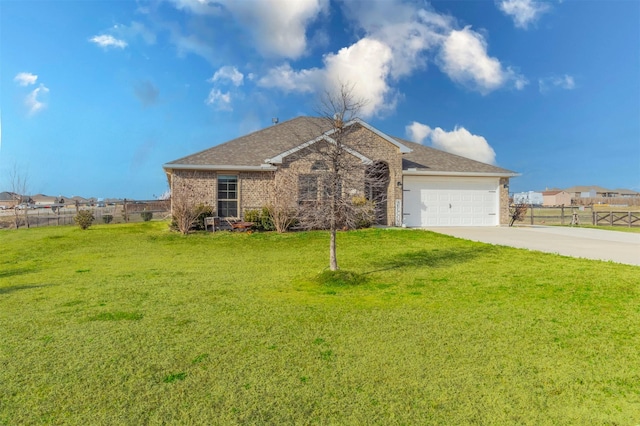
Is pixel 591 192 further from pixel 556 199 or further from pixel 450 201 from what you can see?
pixel 450 201

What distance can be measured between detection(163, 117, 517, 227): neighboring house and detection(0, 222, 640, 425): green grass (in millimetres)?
9198

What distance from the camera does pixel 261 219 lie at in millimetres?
17438

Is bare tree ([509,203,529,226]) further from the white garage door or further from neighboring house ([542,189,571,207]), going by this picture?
neighboring house ([542,189,571,207])

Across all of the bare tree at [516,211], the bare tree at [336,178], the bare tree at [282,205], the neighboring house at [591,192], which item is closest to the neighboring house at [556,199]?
the neighboring house at [591,192]

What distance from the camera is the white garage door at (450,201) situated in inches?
782

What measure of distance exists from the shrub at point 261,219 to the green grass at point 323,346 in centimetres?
809

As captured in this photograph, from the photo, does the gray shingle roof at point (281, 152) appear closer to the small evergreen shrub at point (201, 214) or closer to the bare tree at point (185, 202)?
the bare tree at point (185, 202)

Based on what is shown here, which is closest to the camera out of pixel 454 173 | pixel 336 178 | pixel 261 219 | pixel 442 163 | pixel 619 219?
pixel 336 178

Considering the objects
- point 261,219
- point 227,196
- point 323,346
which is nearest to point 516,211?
point 261,219

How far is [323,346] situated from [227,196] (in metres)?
15.0

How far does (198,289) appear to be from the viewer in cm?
745

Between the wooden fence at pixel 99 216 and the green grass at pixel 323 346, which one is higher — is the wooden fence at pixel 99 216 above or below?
above

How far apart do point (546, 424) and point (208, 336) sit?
385cm

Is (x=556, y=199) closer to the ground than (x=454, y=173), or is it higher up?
higher up
